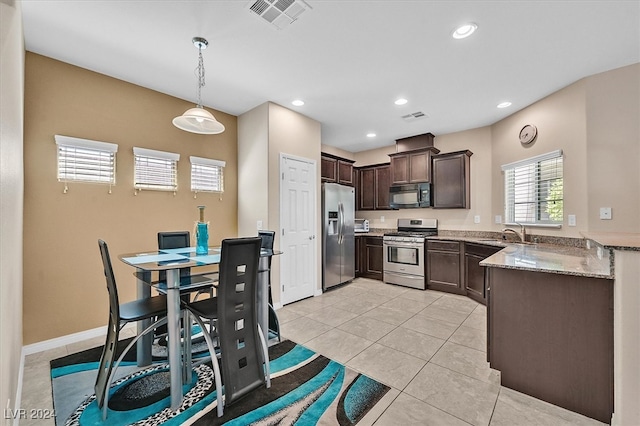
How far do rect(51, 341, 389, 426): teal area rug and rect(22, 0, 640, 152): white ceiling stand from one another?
291 centimetres

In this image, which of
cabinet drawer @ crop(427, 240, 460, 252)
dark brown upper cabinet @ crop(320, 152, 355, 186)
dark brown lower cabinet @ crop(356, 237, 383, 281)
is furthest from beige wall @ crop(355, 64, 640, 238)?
dark brown upper cabinet @ crop(320, 152, 355, 186)

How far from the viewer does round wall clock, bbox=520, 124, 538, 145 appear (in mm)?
3654

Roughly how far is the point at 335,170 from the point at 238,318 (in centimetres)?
365

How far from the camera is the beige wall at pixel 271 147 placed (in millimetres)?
3738

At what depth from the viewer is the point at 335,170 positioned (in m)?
5.07

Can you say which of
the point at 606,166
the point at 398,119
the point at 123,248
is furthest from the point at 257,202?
the point at 606,166

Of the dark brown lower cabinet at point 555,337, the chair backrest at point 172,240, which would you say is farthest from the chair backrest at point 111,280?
the dark brown lower cabinet at point 555,337

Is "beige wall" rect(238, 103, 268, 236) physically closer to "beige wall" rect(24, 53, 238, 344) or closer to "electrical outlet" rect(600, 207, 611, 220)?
"beige wall" rect(24, 53, 238, 344)

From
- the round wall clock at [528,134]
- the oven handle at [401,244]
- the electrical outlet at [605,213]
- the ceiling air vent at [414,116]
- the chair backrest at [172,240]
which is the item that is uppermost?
the ceiling air vent at [414,116]

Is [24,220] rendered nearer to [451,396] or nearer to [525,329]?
[451,396]

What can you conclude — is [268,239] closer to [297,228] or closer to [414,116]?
[297,228]

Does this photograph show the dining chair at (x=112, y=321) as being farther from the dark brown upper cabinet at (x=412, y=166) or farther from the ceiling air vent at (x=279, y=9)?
the dark brown upper cabinet at (x=412, y=166)

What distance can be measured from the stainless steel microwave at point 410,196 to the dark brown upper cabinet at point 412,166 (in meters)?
0.12

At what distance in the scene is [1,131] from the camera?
119cm
